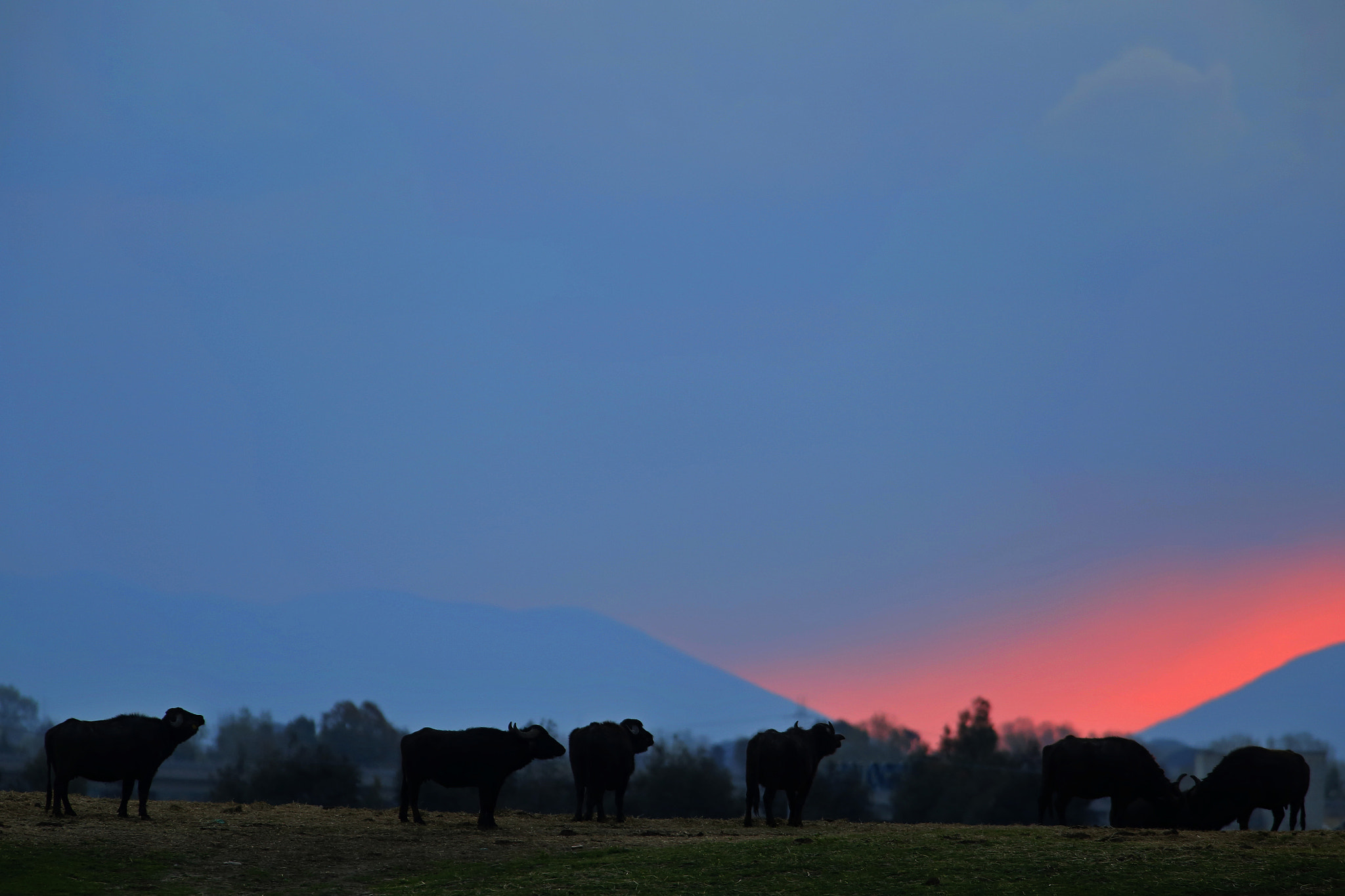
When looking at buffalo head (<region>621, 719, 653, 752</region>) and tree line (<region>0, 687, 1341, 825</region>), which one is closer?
buffalo head (<region>621, 719, 653, 752</region>)

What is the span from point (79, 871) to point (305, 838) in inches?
204

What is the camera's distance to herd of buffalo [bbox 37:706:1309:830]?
26844mm

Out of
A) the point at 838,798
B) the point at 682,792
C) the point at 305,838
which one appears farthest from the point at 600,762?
the point at 838,798

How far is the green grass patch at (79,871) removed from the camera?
18.6 metres

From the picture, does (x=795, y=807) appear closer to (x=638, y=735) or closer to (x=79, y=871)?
(x=638, y=735)

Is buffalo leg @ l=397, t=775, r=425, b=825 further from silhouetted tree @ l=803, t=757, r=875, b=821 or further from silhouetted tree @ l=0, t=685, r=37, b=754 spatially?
silhouetted tree @ l=0, t=685, r=37, b=754

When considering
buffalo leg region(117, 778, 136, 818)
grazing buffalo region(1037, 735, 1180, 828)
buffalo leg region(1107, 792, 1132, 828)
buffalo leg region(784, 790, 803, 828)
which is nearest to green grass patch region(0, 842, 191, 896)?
buffalo leg region(117, 778, 136, 818)

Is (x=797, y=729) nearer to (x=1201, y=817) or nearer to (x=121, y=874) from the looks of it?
(x=1201, y=817)

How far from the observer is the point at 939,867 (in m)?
20.2

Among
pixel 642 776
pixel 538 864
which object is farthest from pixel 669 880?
pixel 642 776

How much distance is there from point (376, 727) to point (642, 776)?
4668 cm

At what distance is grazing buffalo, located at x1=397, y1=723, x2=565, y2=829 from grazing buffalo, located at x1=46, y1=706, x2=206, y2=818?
16.9 ft

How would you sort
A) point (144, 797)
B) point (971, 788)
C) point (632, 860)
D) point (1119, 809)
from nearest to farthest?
1. point (632, 860)
2. point (144, 797)
3. point (1119, 809)
4. point (971, 788)

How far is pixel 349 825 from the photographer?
87.7ft
